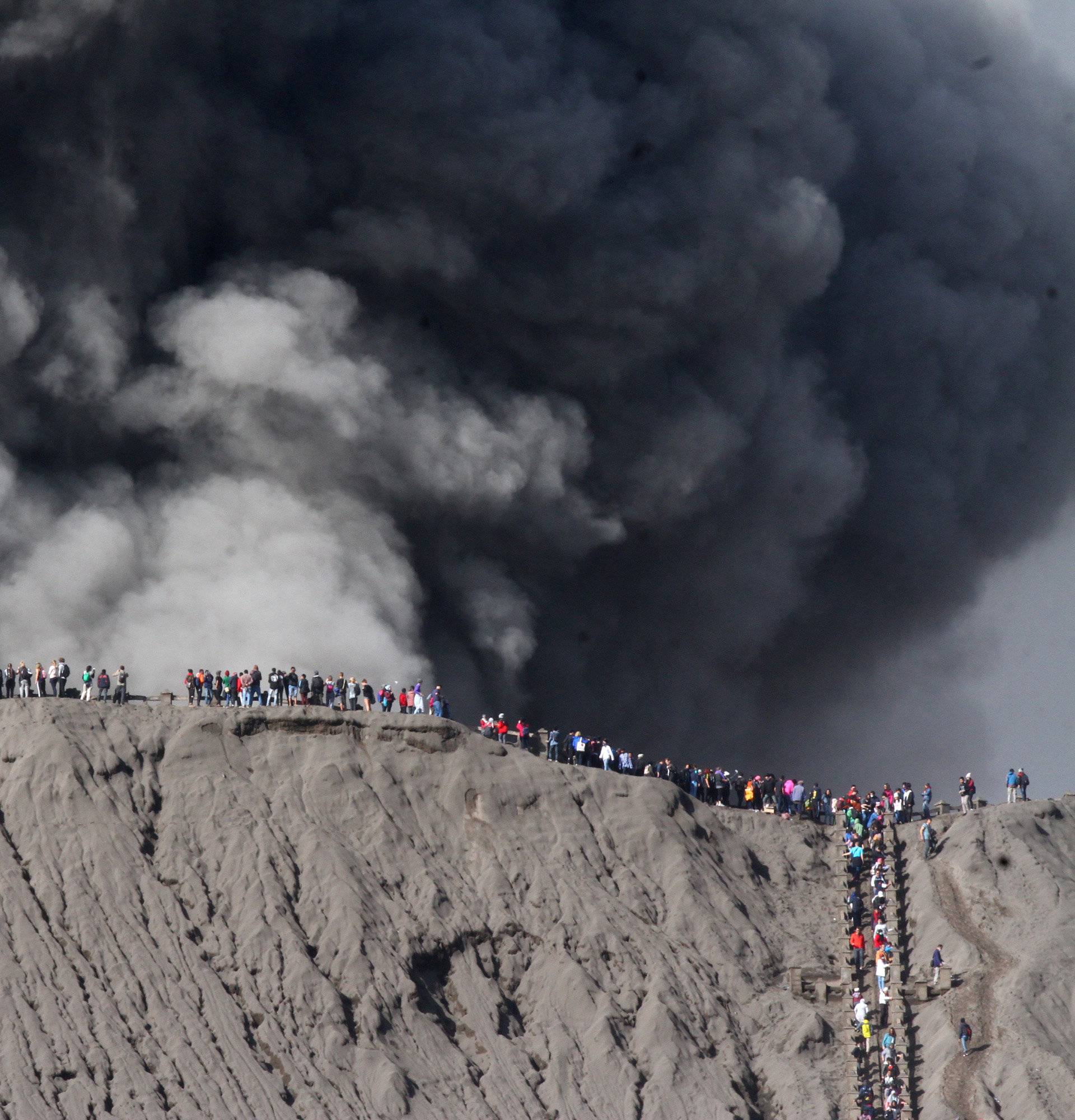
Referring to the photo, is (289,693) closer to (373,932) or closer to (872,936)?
(373,932)

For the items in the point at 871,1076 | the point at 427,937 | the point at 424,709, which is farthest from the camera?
the point at 424,709

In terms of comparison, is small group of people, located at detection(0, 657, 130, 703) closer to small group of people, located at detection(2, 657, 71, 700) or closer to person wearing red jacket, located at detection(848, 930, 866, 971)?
small group of people, located at detection(2, 657, 71, 700)

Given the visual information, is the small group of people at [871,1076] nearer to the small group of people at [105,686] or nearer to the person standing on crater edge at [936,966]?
the person standing on crater edge at [936,966]

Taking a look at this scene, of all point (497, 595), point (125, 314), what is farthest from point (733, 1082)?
point (125, 314)

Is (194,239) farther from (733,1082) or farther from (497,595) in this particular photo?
A: (733,1082)

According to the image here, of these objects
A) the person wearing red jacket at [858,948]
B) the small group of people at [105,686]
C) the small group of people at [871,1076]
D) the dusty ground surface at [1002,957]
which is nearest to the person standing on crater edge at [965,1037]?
the dusty ground surface at [1002,957]

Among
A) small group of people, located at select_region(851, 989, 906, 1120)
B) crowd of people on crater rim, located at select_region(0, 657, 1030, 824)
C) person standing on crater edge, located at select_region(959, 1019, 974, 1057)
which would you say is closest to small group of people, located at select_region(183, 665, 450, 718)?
crowd of people on crater rim, located at select_region(0, 657, 1030, 824)

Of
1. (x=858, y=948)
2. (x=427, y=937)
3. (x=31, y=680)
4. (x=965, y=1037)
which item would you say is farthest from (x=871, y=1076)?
(x=31, y=680)
